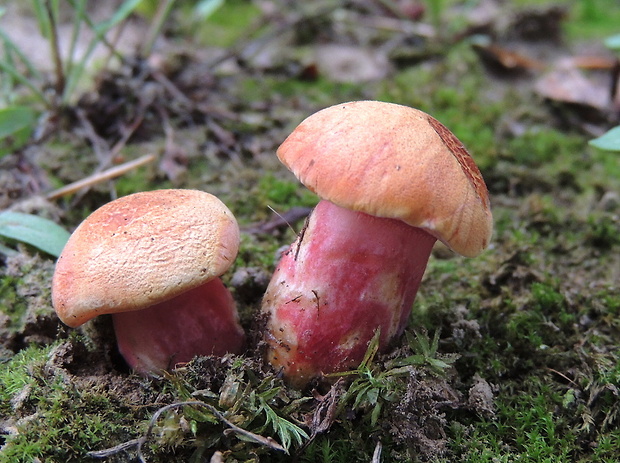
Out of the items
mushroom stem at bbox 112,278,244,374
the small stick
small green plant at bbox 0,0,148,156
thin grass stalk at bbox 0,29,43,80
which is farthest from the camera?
thin grass stalk at bbox 0,29,43,80

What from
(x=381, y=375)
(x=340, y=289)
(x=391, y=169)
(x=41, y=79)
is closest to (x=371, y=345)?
(x=381, y=375)

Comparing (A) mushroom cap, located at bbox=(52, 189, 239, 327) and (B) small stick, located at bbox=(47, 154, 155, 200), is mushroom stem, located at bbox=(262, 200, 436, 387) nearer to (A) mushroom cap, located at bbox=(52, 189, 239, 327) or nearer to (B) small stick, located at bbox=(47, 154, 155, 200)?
(A) mushroom cap, located at bbox=(52, 189, 239, 327)

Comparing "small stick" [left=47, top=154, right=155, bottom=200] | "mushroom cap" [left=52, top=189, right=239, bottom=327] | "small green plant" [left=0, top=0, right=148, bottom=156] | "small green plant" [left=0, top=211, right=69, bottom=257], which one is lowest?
"small stick" [left=47, top=154, right=155, bottom=200]

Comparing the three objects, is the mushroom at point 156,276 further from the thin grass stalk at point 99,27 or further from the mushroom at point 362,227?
the thin grass stalk at point 99,27

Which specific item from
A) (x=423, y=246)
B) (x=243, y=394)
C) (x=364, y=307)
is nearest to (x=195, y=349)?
(x=243, y=394)

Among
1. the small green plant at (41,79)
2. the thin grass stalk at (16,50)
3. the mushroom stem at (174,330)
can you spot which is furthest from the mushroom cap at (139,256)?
the thin grass stalk at (16,50)

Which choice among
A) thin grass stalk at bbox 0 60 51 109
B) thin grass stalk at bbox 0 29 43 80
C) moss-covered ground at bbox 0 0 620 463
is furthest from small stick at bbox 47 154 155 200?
thin grass stalk at bbox 0 29 43 80
